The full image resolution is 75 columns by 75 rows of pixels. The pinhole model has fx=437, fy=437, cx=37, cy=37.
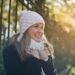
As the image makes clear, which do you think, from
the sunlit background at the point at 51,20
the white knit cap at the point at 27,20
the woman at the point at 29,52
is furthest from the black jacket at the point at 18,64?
the sunlit background at the point at 51,20

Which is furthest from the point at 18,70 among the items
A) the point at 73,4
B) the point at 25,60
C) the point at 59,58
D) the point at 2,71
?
the point at 59,58

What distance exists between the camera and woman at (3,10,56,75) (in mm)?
4160

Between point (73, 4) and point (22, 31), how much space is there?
3868 mm

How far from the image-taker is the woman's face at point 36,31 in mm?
4246

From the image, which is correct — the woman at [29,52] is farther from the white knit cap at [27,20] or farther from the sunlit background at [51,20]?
the sunlit background at [51,20]

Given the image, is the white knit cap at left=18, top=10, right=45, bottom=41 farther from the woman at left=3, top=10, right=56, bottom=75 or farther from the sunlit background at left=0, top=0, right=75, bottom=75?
the sunlit background at left=0, top=0, right=75, bottom=75

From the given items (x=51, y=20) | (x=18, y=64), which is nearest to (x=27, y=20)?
(x=18, y=64)

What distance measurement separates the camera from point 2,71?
16.8 feet

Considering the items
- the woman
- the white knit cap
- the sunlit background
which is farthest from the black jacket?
the sunlit background

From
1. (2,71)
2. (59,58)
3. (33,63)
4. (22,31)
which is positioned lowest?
(59,58)

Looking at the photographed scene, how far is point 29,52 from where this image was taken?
4203 millimetres

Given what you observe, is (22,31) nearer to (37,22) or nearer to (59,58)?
(37,22)

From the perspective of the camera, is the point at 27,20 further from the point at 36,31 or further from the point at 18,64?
the point at 18,64

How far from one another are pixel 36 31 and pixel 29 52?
225mm
